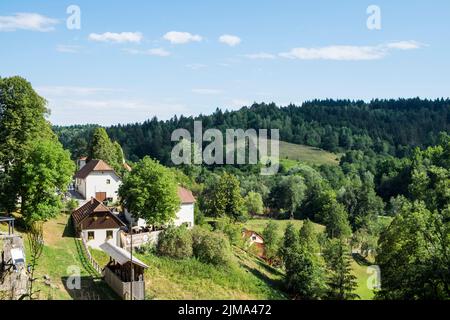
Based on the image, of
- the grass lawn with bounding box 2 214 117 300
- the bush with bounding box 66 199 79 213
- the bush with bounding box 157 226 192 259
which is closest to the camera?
the grass lawn with bounding box 2 214 117 300

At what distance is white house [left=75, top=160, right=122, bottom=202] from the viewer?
58.0m

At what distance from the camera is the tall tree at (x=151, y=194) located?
47.3 m

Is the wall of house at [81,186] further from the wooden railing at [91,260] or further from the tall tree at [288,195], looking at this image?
the tall tree at [288,195]

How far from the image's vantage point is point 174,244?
47.0m

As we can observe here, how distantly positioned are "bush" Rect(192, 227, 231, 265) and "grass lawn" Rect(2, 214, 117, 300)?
12.2m

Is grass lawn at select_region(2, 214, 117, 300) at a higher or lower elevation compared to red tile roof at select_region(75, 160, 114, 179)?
lower

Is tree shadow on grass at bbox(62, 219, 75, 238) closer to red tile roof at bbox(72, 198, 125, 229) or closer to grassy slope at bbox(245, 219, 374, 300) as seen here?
red tile roof at bbox(72, 198, 125, 229)

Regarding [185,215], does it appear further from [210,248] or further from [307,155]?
[307,155]

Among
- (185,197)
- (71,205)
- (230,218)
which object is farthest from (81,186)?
(230,218)

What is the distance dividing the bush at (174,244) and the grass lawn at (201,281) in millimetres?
736

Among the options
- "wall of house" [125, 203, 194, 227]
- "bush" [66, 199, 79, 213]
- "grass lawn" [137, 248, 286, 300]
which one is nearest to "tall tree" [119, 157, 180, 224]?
"grass lawn" [137, 248, 286, 300]

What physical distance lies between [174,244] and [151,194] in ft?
17.3

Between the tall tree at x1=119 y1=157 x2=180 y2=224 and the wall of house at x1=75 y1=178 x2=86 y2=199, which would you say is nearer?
the tall tree at x1=119 y1=157 x2=180 y2=224
